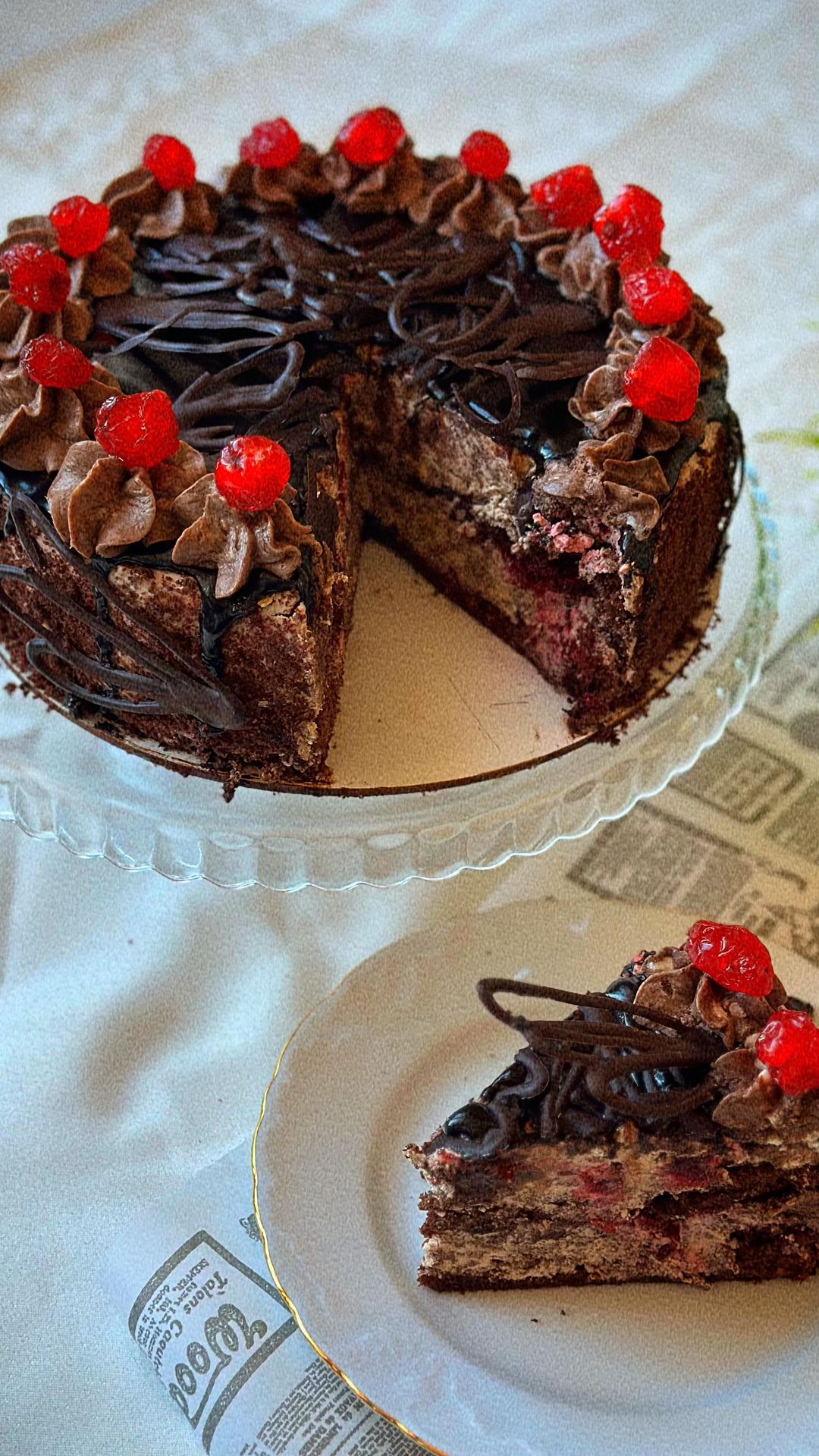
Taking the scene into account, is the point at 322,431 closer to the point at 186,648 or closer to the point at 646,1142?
the point at 186,648

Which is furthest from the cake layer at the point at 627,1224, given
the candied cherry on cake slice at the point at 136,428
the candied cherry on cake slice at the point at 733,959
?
the candied cherry on cake slice at the point at 136,428

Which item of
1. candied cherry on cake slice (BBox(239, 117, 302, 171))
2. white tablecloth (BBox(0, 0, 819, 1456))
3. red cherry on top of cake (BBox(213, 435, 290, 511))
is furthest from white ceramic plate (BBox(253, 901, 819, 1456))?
candied cherry on cake slice (BBox(239, 117, 302, 171))

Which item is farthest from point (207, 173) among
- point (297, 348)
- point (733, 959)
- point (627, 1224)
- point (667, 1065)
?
point (627, 1224)

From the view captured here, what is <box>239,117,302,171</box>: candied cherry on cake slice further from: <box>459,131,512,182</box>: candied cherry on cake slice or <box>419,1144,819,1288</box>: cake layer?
<box>419,1144,819,1288</box>: cake layer

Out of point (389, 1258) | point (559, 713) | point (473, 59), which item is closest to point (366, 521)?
point (559, 713)

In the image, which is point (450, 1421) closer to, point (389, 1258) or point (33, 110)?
point (389, 1258)

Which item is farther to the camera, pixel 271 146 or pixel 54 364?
pixel 271 146
